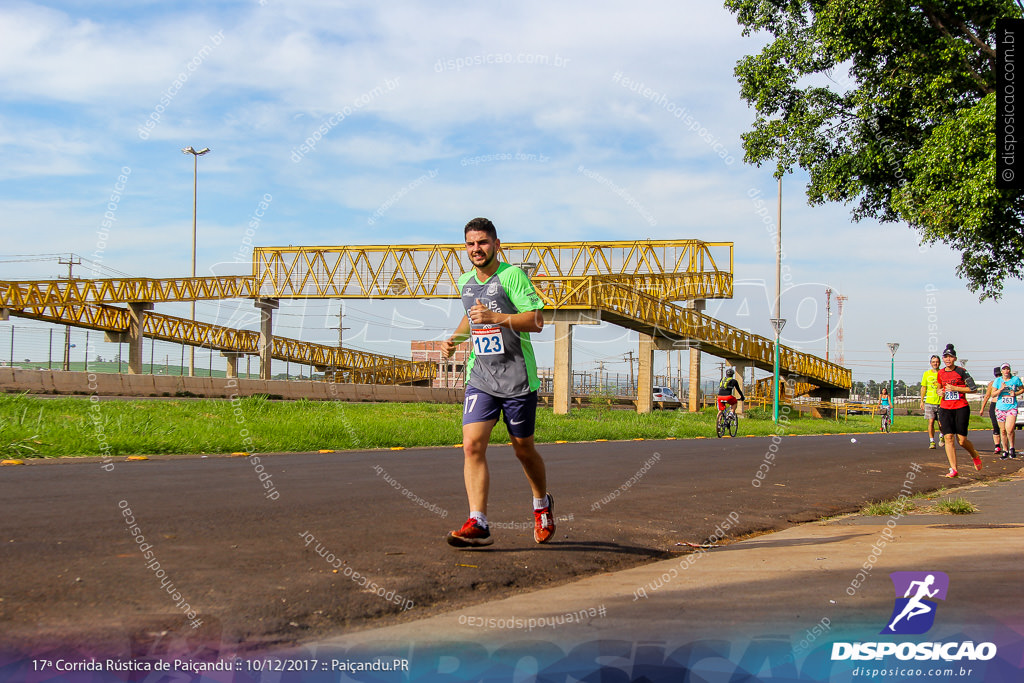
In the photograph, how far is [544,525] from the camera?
591 cm

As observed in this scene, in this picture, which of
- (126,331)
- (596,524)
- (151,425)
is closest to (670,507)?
(596,524)

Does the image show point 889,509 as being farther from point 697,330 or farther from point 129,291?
point 129,291

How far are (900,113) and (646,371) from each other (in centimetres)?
2561

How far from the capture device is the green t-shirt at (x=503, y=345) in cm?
582

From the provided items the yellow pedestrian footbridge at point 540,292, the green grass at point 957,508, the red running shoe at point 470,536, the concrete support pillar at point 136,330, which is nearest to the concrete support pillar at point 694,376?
the yellow pedestrian footbridge at point 540,292

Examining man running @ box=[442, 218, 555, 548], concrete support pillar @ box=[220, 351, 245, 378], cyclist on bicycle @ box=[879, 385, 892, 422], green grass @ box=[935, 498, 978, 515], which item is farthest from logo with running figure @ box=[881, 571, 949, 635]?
concrete support pillar @ box=[220, 351, 245, 378]

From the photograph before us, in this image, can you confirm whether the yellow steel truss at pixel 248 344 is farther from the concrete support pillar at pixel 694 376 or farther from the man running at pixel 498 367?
the man running at pixel 498 367

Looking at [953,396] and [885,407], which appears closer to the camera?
[953,396]

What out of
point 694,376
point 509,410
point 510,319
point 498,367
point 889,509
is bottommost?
point 889,509

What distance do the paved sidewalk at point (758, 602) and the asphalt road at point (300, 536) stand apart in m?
0.31

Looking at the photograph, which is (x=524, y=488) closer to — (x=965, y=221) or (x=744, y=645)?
(x=744, y=645)

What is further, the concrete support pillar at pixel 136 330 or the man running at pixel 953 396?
the concrete support pillar at pixel 136 330

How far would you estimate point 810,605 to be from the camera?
3959mm

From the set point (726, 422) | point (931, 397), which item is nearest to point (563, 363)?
point (726, 422)
